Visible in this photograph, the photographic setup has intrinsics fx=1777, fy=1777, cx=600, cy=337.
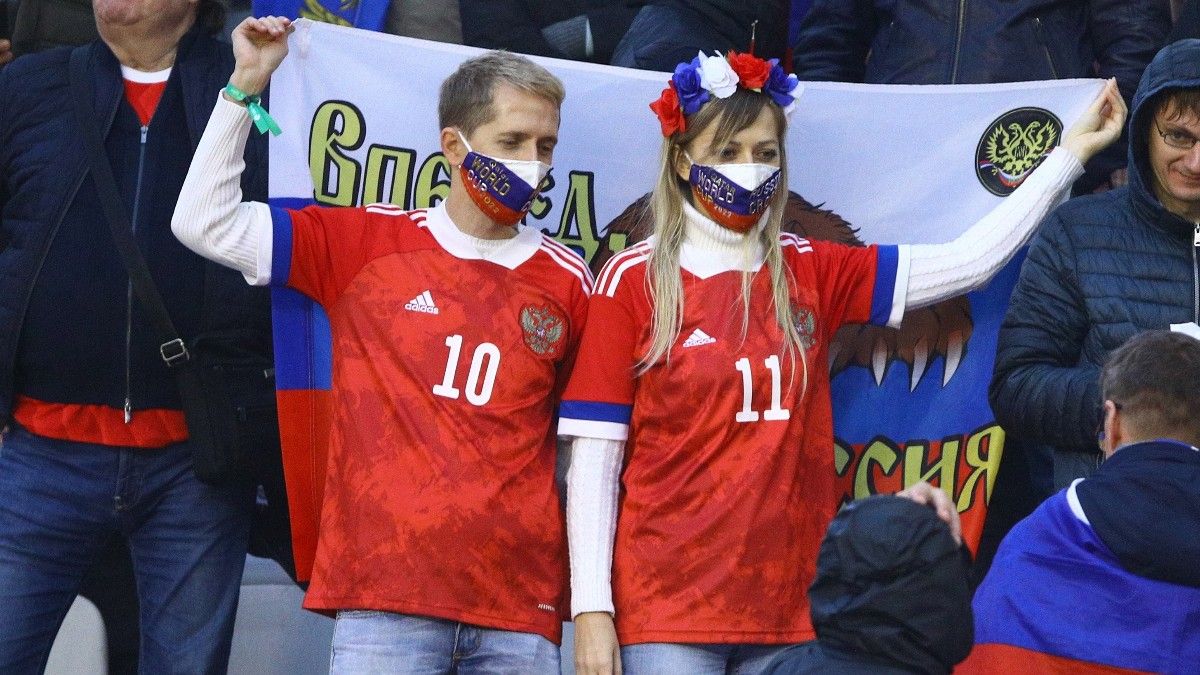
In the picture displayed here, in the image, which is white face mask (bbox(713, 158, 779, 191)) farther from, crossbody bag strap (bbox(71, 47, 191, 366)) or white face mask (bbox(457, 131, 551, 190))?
crossbody bag strap (bbox(71, 47, 191, 366))

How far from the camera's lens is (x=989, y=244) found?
4.61 meters

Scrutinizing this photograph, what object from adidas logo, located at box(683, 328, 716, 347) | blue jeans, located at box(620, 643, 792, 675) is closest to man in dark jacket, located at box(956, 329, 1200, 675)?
blue jeans, located at box(620, 643, 792, 675)

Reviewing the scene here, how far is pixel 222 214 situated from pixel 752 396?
1.36 metres

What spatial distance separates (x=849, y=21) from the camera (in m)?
5.67

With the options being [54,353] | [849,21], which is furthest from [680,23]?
[54,353]

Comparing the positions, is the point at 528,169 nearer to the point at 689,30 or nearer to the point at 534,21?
the point at 689,30

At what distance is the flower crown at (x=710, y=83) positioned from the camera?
4.39 metres

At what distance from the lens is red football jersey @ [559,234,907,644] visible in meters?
4.07

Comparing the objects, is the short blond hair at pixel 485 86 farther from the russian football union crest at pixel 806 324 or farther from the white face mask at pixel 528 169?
the russian football union crest at pixel 806 324

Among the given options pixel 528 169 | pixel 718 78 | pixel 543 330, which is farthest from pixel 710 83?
pixel 543 330

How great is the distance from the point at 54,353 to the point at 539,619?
1.51 metres

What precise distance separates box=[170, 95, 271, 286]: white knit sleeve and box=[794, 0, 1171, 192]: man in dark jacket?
2142mm

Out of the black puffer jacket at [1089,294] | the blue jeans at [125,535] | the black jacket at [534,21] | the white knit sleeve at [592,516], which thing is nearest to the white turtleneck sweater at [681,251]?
the white knit sleeve at [592,516]

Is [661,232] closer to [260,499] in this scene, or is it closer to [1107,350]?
[1107,350]
